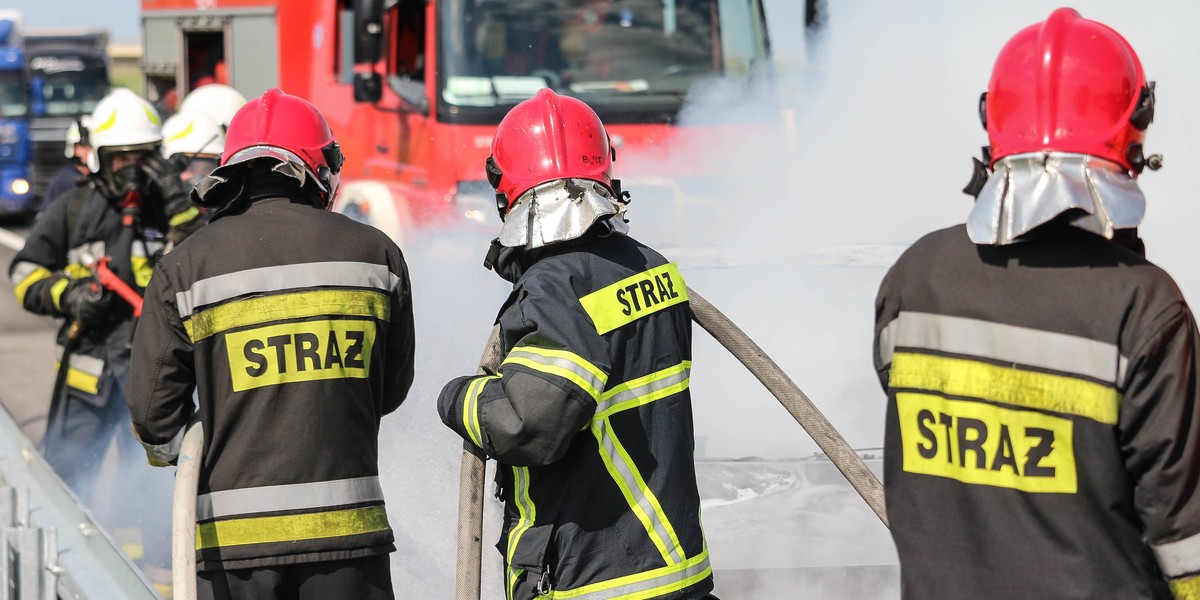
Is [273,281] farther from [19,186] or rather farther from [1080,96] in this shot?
[19,186]

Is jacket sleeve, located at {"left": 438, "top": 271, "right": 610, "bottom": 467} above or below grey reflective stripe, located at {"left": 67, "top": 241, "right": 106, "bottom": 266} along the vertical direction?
above

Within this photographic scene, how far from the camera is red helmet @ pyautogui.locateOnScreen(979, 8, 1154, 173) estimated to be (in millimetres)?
2018

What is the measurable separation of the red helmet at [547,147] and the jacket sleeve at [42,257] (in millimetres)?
3200

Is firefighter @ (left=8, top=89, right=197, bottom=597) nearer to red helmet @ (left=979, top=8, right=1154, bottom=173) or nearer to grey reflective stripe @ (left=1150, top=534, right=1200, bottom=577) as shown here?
red helmet @ (left=979, top=8, right=1154, bottom=173)

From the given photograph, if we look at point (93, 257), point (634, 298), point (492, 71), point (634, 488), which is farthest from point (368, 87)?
point (634, 488)

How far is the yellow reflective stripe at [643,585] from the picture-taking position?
2424 millimetres

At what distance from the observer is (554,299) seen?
240 cm

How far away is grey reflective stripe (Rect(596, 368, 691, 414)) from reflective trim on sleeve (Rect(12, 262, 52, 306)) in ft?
11.7

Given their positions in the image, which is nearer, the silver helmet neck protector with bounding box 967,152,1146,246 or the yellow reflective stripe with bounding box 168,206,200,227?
the silver helmet neck protector with bounding box 967,152,1146,246

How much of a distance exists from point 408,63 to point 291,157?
4.32 m

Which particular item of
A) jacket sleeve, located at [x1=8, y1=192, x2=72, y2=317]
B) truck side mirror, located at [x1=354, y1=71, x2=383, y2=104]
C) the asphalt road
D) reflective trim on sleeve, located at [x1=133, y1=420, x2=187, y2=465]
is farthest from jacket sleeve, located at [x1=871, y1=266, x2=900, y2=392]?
the asphalt road

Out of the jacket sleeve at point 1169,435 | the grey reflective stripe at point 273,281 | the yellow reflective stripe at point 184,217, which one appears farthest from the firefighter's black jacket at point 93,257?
the jacket sleeve at point 1169,435

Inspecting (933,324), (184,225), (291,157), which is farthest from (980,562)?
(184,225)

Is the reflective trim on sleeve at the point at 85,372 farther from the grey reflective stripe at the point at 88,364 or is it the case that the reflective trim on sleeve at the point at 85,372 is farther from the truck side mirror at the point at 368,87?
the truck side mirror at the point at 368,87
